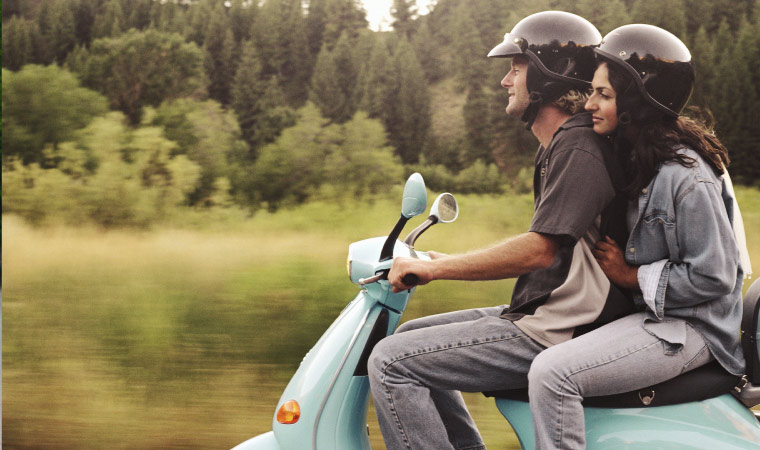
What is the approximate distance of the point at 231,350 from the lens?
389cm

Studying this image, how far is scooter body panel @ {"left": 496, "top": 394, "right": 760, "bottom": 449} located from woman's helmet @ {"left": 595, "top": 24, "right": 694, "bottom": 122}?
0.66m

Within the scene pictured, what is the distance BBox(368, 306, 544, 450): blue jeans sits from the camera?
1.76 meters

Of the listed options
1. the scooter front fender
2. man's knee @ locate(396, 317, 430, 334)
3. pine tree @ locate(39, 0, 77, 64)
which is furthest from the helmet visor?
pine tree @ locate(39, 0, 77, 64)

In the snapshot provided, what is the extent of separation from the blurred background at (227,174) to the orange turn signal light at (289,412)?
131cm

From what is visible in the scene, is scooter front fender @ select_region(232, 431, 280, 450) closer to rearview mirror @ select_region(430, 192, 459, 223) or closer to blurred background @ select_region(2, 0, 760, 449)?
rearview mirror @ select_region(430, 192, 459, 223)

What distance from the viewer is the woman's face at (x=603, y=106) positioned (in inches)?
70.2

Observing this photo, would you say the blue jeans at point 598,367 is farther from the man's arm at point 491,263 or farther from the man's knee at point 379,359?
the man's knee at point 379,359

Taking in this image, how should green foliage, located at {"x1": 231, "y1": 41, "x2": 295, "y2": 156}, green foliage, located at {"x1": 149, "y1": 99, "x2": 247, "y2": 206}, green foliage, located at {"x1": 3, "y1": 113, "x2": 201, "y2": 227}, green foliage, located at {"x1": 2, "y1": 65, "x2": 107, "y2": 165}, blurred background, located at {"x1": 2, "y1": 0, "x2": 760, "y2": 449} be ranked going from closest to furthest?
blurred background, located at {"x1": 2, "y1": 0, "x2": 760, "y2": 449} < green foliage, located at {"x1": 3, "y1": 113, "x2": 201, "y2": 227} < green foliage, located at {"x1": 2, "y1": 65, "x2": 107, "y2": 165} < green foliage, located at {"x1": 149, "y1": 99, "x2": 247, "y2": 206} < green foliage, located at {"x1": 231, "y1": 41, "x2": 295, "y2": 156}

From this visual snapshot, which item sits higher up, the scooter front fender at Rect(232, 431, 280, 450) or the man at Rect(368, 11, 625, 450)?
the man at Rect(368, 11, 625, 450)

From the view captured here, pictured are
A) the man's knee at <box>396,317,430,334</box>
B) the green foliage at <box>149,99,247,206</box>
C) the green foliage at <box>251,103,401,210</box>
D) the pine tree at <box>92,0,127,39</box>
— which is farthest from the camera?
the pine tree at <box>92,0,127,39</box>

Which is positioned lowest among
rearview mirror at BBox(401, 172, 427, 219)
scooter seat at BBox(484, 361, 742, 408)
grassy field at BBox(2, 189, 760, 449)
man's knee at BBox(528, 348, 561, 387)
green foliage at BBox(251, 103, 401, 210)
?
green foliage at BBox(251, 103, 401, 210)

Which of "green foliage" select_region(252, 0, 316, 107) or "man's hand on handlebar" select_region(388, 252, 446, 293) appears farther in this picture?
"green foliage" select_region(252, 0, 316, 107)

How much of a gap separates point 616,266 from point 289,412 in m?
0.85

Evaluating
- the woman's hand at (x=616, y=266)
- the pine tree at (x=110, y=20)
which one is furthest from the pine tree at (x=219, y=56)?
the woman's hand at (x=616, y=266)
